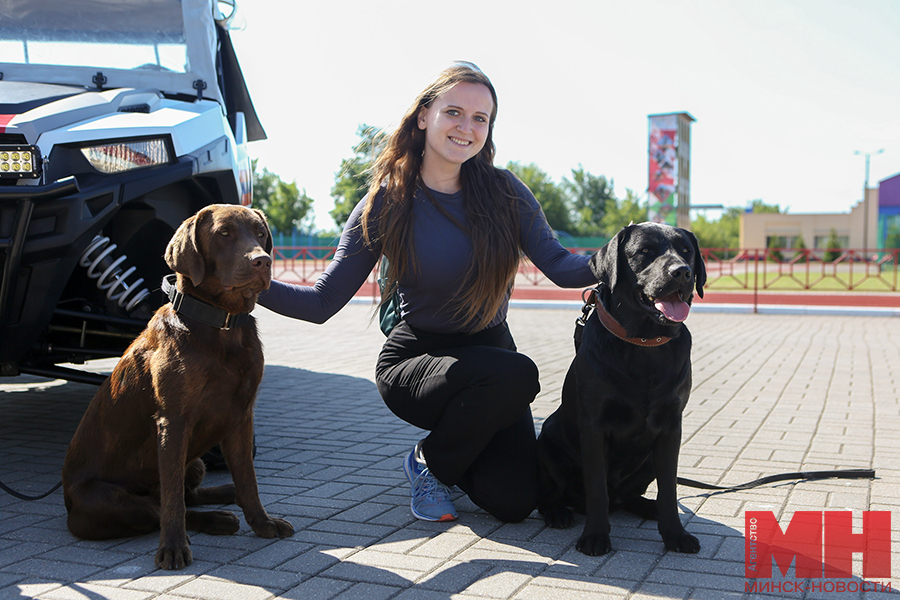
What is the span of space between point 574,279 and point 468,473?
102 cm

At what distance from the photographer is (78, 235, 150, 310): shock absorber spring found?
3711mm

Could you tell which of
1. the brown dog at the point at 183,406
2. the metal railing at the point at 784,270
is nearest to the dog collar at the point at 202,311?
the brown dog at the point at 183,406

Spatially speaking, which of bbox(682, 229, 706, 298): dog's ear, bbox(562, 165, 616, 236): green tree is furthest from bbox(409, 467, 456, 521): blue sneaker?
bbox(562, 165, 616, 236): green tree

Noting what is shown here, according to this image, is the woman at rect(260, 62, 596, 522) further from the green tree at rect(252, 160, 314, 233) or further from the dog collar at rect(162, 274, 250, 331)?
the green tree at rect(252, 160, 314, 233)

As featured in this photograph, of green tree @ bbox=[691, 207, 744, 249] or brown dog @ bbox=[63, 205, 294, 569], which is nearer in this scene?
brown dog @ bbox=[63, 205, 294, 569]

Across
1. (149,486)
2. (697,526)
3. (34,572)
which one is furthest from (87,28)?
(697,526)

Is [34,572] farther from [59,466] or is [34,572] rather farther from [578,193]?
[578,193]

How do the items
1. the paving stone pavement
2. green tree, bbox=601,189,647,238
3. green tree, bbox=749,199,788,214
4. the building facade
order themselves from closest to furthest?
1. the paving stone pavement
2. the building facade
3. green tree, bbox=601,189,647,238
4. green tree, bbox=749,199,788,214

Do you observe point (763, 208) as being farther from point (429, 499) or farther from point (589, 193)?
point (429, 499)

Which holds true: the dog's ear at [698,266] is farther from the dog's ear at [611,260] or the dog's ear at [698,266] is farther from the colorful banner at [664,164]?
the colorful banner at [664,164]

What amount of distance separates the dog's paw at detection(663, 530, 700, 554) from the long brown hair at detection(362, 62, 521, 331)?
4.22 ft

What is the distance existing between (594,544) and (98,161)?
2844 mm

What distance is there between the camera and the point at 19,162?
10.9 feet

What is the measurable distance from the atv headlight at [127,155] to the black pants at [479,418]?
5.42 ft
